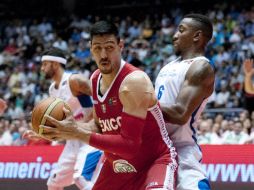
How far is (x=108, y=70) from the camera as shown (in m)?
4.05

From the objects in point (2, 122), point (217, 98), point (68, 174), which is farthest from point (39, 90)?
point (68, 174)

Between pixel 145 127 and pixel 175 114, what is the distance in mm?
281

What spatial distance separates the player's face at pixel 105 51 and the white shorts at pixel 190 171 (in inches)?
35.0

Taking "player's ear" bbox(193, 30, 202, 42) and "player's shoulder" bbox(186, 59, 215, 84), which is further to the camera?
"player's ear" bbox(193, 30, 202, 42)

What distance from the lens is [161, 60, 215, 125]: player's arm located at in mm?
4285

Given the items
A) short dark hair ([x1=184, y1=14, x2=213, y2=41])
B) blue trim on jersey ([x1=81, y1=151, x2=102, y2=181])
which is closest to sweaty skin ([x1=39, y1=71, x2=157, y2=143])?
short dark hair ([x1=184, y1=14, x2=213, y2=41])

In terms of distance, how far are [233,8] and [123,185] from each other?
13.1m

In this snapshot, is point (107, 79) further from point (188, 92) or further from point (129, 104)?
point (188, 92)

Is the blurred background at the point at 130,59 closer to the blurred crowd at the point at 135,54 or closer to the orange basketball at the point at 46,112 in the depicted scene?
the blurred crowd at the point at 135,54

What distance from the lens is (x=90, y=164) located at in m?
6.26

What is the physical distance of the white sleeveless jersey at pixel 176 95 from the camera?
4.51m

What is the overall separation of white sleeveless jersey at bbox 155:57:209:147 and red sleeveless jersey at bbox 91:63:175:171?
262 millimetres

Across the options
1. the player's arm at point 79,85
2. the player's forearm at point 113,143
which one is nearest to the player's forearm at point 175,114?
the player's forearm at point 113,143

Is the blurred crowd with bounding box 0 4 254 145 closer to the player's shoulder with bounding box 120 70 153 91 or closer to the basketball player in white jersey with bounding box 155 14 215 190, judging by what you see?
the basketball player in white jersey with bounding box 155 14 215 190
